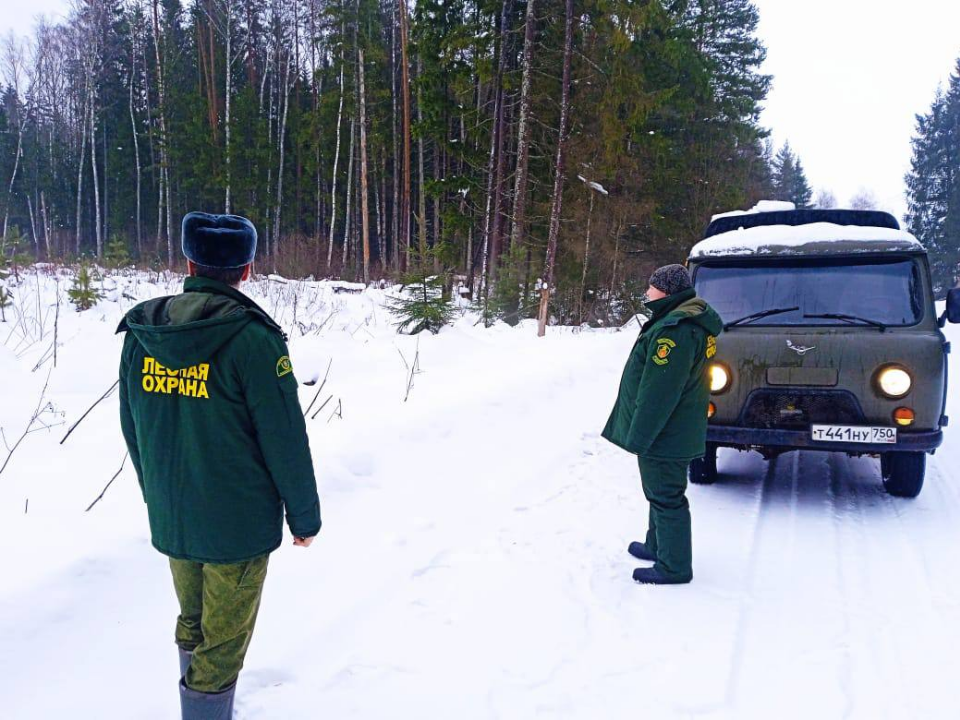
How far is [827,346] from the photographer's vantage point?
4.92m

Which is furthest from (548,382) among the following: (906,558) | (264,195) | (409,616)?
(264,195)

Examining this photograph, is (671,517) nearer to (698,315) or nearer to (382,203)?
(698,315)

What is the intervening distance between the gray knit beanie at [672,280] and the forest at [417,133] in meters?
7.71

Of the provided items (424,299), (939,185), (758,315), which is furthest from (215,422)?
(939,185)

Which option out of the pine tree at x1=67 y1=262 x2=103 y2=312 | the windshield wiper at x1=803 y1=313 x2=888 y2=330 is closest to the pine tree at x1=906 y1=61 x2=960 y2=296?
the windshield wiper at x1=803 y1=313 x2=888 y2=330

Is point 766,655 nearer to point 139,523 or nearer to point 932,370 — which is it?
point 932,370

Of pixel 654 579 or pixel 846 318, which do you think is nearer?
pixel 654 579

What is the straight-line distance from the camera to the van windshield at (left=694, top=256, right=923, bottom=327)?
17.0ft


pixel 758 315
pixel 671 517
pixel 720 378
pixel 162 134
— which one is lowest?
pixel 671 517

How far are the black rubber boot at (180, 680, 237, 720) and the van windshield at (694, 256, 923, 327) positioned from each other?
477 centimetres

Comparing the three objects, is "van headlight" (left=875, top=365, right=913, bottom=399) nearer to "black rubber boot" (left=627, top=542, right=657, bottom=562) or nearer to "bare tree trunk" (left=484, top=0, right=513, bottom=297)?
"black rubber boot" (left=627, top=542, right=657, bottom=562)

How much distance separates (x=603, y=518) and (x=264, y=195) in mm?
32270

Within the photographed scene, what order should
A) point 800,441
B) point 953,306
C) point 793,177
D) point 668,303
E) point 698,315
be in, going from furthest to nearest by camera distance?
point 793,177
point 953,306
point 800,441
point 668,303
point 698,315

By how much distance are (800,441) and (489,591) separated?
2.85 meters
